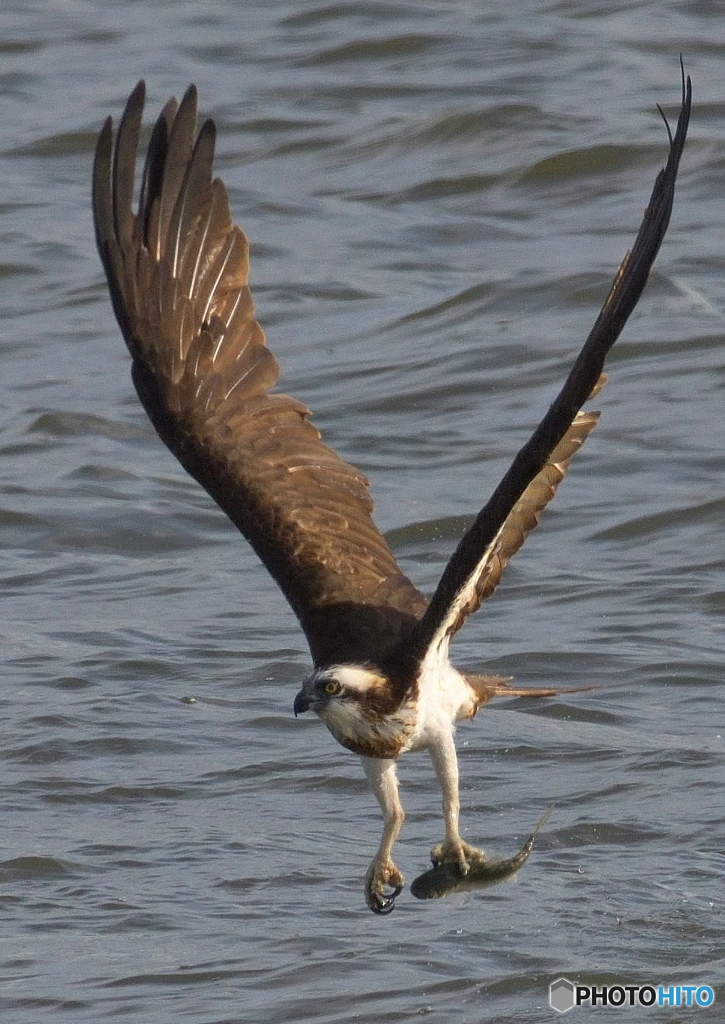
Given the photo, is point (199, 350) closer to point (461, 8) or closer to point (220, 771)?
point (220, 771)

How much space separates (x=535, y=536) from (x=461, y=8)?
8.77m

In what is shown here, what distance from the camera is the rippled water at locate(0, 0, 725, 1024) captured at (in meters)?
7.34

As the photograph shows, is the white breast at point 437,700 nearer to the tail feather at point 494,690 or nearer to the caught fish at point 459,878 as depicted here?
the tail feather at point 494,690

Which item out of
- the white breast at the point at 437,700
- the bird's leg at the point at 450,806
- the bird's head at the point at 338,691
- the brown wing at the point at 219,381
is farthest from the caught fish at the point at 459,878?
the brown wing at the point at 219,381

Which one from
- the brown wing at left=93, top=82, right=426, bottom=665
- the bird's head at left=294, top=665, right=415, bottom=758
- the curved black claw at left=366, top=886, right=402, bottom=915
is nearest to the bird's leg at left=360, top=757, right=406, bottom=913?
the curved black claw at left=366, top=886, right=402, bottom=915

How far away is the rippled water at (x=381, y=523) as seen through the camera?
734 centimetres

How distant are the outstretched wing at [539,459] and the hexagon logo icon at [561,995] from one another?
1296 mm

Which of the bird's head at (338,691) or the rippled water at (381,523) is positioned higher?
the bird's head at (338,691)

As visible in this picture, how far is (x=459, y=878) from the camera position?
6.65 meters

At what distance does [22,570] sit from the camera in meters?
10.6

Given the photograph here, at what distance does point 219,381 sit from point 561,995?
8.11 ft

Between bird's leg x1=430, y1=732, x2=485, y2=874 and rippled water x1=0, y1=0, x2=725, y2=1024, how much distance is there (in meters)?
0.54

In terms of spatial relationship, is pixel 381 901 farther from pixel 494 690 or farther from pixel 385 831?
pixel 494 690

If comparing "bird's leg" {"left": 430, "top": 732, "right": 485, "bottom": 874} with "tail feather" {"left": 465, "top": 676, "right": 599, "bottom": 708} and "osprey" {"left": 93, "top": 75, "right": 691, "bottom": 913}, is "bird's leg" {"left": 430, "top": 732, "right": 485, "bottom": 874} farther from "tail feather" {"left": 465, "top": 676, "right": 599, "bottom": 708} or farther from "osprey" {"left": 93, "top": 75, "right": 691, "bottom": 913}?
"tail feather" {"left": 465, "top": 676, "right": 599, "bottom": 708}
